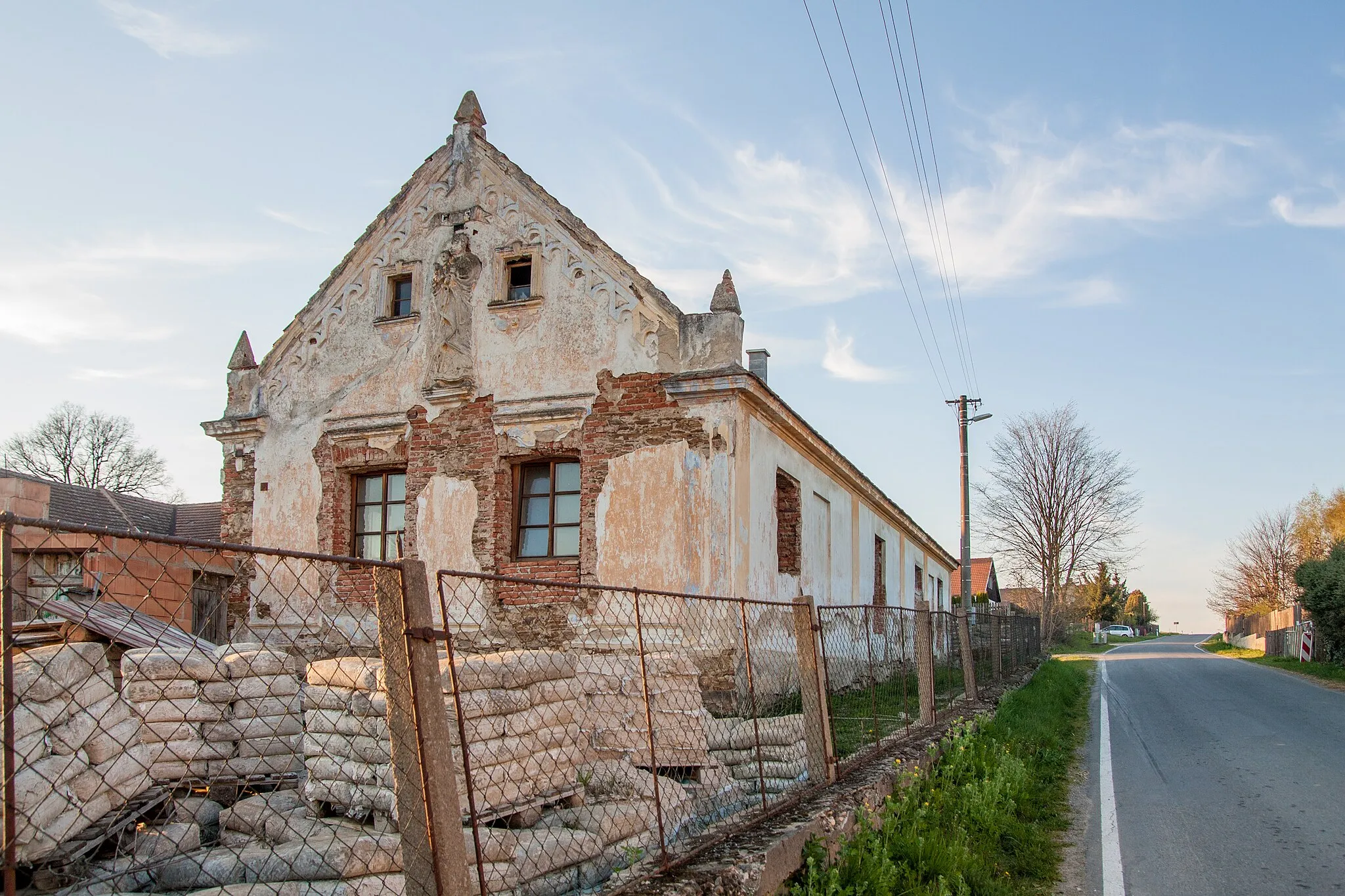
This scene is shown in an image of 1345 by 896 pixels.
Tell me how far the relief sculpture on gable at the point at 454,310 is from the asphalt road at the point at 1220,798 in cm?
915

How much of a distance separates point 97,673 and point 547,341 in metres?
8.57

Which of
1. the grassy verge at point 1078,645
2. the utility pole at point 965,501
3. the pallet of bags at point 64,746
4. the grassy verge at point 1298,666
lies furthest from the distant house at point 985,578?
the pallet of bags at point 64,746

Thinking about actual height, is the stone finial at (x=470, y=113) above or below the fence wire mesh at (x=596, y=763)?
above

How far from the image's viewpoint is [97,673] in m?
4.77

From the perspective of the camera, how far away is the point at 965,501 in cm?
2625

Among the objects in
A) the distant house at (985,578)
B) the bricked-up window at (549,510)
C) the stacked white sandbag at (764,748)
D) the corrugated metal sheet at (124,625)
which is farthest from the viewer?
the distant house at (985,578)

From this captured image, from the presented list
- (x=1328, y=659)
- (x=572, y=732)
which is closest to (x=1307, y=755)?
(x=572, y=732)

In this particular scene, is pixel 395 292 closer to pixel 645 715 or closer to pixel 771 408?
pixel 771 408

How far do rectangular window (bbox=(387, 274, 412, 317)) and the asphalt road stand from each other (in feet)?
35.0

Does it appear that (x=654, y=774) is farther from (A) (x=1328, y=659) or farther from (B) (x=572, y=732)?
(A) (x=1328, y=659)

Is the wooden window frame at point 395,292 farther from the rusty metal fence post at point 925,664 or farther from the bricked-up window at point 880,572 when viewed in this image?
the bricked-up window at point 880,572

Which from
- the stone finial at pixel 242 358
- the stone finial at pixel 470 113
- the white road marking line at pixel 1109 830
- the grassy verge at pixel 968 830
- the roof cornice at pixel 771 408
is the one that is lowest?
the white road marking line at pixel 1109 830

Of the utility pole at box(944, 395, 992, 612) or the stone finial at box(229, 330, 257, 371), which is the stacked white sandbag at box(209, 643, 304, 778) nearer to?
the stone finial at box(229, 330, 257, 371)

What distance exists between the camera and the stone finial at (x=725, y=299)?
1202 cm
